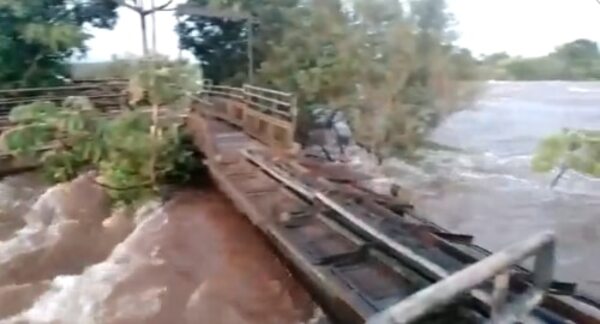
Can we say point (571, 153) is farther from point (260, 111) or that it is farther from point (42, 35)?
point (42, 35)

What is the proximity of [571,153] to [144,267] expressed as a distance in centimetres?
392

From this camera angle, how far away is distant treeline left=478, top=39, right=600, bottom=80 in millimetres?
8078

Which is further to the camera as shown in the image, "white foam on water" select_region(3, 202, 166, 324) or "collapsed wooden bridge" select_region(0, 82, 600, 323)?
"white foam on water" select_region(3, 202, 166, 324)

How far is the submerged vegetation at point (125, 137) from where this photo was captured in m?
8.38

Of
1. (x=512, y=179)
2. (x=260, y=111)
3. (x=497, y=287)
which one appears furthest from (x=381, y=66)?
(x=497, y=287)

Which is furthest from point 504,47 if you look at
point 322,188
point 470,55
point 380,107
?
point 322,188

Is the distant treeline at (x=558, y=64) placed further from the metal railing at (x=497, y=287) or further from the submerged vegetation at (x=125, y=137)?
the metal railing at (x=497, y=287)

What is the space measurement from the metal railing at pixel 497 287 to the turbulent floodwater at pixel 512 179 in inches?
190

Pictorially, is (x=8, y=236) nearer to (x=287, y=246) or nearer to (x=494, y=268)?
(x=287, y=246)

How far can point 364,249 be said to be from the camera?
13.9 ft

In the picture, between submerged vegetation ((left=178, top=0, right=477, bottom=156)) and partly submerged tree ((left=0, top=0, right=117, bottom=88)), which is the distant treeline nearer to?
submerged vegetation ((left=178, top=0, right=477, bottom=156))

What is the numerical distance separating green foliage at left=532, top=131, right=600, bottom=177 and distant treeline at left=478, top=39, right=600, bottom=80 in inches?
163

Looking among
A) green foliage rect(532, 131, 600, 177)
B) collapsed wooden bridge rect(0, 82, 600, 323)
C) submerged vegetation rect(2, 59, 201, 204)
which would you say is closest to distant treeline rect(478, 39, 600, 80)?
collapsed wooden bridge rect(0, 82, 600, 323)

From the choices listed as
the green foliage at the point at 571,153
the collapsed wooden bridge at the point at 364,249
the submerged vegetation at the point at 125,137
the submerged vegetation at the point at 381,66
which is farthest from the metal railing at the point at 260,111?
the green foliage at the point at 571,153
